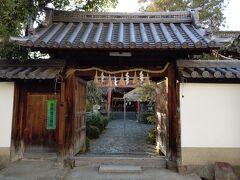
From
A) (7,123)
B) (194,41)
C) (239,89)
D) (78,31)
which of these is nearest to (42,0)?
(78,31)

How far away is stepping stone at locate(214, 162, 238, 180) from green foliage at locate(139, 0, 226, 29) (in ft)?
34.4

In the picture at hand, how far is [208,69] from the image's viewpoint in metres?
8.66

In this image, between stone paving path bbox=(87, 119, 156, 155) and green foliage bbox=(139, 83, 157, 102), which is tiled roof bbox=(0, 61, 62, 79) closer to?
stone paving path bbox=(87, 119, 156, 155)

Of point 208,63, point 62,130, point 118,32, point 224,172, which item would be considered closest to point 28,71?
point 62,130

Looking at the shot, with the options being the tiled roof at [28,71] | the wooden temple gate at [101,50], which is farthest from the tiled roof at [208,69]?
the tiled roof at [28,71]

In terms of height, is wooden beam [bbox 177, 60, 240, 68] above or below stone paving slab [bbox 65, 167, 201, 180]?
above

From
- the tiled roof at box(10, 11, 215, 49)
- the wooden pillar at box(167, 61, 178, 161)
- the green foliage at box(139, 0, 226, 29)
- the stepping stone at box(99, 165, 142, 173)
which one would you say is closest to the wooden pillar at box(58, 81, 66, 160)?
the stepping stone at box(99, 165, 142, 173)

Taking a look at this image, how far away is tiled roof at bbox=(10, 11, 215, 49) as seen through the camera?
7612 mm

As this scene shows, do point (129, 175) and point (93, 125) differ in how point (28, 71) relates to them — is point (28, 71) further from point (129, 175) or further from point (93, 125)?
point (93, 125)

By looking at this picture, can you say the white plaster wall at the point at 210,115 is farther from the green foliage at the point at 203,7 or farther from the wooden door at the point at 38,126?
the green foliage at the point at 203,7

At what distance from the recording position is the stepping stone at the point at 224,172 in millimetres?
7758

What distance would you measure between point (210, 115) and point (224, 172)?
1.85m

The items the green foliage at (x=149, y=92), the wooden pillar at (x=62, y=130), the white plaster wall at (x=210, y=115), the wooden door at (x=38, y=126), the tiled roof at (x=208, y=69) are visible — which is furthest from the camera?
the green foliage at (x=149, y=92)

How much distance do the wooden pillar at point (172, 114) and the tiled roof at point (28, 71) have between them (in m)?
3.89
